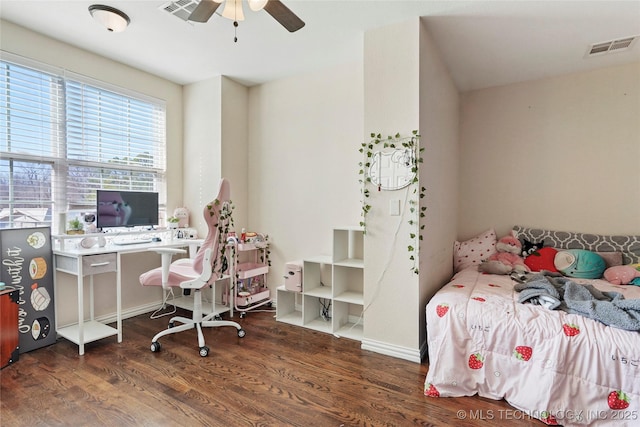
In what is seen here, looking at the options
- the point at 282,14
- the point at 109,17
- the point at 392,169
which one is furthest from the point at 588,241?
the point at 109,17

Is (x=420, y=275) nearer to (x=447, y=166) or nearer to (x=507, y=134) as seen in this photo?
(x=447, y=166)

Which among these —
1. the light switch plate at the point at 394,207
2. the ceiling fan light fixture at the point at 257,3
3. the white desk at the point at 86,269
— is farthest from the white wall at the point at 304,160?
the ceiling fan light fixture at the point at 257,3

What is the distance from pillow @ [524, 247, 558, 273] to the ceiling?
1790 mm

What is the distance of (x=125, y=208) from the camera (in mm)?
3123

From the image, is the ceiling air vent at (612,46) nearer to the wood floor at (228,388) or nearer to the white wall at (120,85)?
the wood floor at (228,388)

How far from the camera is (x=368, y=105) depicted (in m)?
2.63

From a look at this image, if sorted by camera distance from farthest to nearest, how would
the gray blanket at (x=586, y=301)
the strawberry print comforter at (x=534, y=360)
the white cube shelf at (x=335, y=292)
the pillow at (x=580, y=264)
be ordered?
the white cube shelf at (x=335, y=292)
the pillow at (x=580, y=264)
the gray blanket at (x=586, y=301)
the strawberry print comforter at (x=534, y=360)

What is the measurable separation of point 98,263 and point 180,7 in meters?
2.07

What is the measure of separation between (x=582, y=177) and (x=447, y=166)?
4.51ft

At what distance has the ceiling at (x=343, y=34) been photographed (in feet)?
7.59

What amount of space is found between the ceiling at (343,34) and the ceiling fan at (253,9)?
1.24 ft

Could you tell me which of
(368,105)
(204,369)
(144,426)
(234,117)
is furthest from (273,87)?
(144,426)

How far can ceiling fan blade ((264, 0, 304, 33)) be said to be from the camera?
1824 millimetres

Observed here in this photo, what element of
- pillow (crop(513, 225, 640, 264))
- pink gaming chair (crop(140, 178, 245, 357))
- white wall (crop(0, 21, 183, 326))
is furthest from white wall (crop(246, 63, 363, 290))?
pillow (crop(513, 225, 640, 264))
